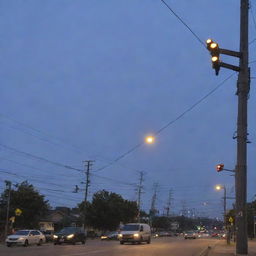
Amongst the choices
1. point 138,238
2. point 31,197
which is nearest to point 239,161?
point 138,238

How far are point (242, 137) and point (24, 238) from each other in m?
25.9

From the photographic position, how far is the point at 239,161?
19.7m

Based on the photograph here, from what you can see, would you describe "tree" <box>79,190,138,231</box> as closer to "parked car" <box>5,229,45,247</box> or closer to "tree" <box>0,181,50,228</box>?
"tree" <box>0,181,50,228</box>

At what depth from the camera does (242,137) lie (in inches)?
772

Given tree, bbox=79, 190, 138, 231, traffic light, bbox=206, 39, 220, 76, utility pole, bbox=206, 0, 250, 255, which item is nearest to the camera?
traffic light, bbox=206, 39, 220, 76

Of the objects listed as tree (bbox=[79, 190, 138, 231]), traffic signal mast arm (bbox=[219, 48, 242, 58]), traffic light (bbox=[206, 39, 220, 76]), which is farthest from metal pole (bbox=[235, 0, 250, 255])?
tree (bbox=[79, 190, 138, 231])

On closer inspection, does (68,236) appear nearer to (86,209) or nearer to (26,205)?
(26,205)

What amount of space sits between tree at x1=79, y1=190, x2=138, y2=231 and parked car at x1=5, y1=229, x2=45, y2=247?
46812mm

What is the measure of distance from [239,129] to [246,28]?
3.82 m

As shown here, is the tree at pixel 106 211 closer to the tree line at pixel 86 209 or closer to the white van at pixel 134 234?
the tree line at pixel 86 209

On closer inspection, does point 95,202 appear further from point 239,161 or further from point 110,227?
point 239,161

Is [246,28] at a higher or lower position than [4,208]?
higher

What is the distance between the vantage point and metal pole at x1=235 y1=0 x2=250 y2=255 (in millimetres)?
19547

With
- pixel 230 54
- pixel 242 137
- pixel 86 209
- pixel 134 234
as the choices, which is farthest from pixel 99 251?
pixel 86 209
